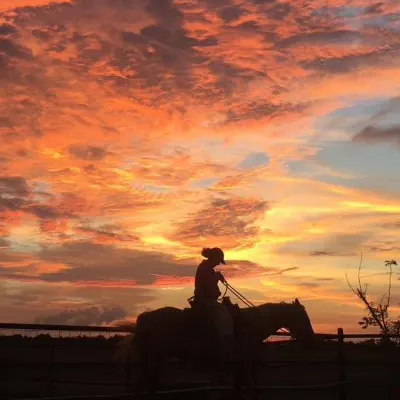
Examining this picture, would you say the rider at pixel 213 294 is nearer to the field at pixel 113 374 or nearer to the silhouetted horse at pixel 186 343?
the silhouetted horse at pixel 186 343

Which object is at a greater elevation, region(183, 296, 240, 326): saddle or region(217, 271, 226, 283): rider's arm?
region(217, 271, 226, 283): rider's arm

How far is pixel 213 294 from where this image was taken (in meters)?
10.5

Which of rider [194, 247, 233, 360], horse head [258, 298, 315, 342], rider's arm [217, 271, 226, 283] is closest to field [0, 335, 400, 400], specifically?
horse head [258, 298, 315, 342]

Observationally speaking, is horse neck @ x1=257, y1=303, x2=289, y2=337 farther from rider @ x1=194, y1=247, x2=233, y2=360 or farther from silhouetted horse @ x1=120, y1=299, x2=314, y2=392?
rider @ x1=194, y1=247, x2=233, y2=360

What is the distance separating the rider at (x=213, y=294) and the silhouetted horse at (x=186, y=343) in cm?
19

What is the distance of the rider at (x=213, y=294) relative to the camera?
33.6ft

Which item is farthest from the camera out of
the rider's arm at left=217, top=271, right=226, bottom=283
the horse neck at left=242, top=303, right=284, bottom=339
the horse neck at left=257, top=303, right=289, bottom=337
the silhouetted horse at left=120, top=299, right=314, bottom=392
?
the horse neck at left=257, top=303, right=289, bottom=337

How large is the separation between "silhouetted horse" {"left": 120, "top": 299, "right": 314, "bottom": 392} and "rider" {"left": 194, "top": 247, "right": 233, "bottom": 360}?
0.19 m

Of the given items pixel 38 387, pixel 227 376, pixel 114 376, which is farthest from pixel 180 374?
pixel 227 376

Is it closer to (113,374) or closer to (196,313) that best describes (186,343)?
(196,313)

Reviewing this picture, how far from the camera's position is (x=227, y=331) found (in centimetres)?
1022

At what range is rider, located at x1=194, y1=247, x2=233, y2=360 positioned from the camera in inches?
403

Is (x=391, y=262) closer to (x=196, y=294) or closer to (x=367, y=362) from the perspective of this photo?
(x=367, y=362)

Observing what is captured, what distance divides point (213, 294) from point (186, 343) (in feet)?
2.87
